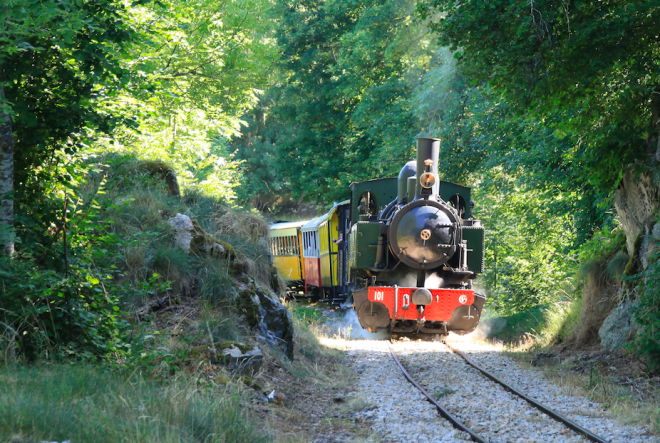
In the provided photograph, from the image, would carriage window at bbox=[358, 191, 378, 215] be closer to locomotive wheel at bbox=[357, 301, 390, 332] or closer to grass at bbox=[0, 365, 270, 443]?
locomotive wheel at bbox=[357, 301, 390, 332]

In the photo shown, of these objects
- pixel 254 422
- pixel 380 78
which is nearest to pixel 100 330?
pixel 254 422

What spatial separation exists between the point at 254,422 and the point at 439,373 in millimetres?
4647

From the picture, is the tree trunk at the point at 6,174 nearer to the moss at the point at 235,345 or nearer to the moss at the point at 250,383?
the moss at the point at 235,345

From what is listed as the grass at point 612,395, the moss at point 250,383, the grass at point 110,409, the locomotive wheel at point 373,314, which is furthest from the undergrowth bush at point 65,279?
the grass at point 612,395

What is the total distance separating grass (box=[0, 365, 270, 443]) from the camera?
3.67 m

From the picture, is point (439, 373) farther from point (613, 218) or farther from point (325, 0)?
point (325, 0)

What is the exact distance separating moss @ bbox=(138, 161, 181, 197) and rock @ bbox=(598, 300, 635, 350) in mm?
7645

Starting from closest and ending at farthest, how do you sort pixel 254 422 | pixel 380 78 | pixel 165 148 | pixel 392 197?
pixel 254 422
pixel 392 197
pixel 165 148
pixel 380 78

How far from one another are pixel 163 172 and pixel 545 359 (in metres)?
7.46

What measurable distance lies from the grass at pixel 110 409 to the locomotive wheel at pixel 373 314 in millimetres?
5603

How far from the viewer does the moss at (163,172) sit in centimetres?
1089

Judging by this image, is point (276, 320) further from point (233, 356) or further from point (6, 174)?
point (6, 174)

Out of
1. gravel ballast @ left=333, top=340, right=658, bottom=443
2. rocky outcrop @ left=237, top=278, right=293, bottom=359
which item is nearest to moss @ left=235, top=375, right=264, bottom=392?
gravel ballast @ left=333, top=340, right=658, bottom=443

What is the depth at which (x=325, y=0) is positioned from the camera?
28.6 metres
